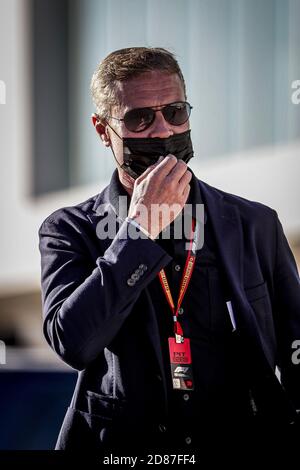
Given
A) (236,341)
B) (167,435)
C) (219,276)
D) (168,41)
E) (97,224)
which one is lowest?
(167,435)

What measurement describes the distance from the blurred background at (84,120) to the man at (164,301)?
179cm

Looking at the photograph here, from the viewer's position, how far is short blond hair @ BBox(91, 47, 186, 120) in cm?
245

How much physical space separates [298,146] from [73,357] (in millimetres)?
4415

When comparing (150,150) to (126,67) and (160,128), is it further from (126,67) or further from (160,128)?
(126,67)

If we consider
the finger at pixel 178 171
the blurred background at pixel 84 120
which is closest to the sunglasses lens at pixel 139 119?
the finger at pixel 178 171

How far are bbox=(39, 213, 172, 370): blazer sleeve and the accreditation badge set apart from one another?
Result: 0.20m

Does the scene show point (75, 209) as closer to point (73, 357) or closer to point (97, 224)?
point (97, 224)

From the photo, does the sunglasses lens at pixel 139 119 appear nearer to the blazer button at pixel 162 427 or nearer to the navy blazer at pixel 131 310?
the navy blazer at pixel 131 310

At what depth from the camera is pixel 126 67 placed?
246 centimetres

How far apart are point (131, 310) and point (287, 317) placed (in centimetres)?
50

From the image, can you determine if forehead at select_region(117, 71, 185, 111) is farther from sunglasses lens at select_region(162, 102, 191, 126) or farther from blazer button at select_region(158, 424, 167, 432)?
blazer button at select_region(158, 424, 167, 432)

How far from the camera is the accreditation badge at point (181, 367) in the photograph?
221 centimetres

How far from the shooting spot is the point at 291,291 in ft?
7.70

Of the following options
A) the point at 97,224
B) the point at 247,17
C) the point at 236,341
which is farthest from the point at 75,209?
the point at 247,17
